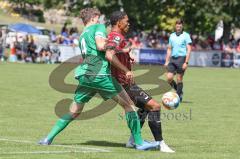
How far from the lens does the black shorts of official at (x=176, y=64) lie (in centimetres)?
1941

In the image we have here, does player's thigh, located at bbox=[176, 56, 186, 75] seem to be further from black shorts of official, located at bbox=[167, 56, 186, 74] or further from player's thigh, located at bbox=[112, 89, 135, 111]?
player's thigh, located at bbox=[112, 89, 135, 111]

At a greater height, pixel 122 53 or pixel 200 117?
pixel 122 53

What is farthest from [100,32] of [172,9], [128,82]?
[172,9]

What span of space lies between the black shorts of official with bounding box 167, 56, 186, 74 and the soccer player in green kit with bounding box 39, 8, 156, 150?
8906mm

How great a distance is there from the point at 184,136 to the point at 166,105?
4.02ft

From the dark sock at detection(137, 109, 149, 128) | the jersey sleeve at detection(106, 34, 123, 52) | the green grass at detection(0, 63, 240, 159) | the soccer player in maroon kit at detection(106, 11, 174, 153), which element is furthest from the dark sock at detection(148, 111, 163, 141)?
the jersey sleeve at detection(106, 34, 123, 52)

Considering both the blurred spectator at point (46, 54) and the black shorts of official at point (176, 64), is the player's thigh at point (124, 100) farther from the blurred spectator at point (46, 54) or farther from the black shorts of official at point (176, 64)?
the blurred spectator at point (46, 54)

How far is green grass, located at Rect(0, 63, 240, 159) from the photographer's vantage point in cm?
1021

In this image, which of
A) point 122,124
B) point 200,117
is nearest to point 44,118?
point 122,124

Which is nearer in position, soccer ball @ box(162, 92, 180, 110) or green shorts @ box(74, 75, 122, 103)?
green shorts @ box(74, 75, 122, 103)

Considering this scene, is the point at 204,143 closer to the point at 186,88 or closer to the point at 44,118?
the point at 44,118

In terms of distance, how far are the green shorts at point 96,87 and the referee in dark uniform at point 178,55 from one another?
8.77 m

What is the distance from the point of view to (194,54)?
1813 inches

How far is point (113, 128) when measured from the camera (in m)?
13.6
